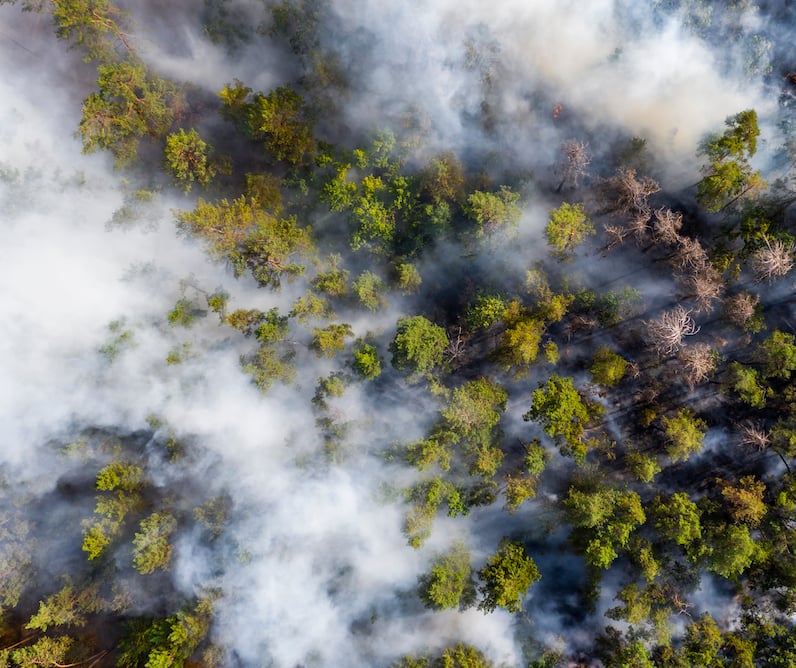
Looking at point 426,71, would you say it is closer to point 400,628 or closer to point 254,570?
point 254,570

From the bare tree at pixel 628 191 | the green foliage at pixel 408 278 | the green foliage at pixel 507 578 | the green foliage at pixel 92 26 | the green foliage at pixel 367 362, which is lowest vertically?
the green foliage at pixel 507 578

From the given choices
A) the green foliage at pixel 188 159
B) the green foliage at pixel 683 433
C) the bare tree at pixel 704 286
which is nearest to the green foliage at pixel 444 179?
the green foliage at pixel 188 159

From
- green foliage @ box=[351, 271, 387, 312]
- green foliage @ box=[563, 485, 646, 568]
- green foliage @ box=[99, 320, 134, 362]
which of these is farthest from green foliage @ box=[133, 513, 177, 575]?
green foliage @ box=[563, 485, 646, 568]

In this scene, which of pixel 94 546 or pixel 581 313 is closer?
pixel 94 546

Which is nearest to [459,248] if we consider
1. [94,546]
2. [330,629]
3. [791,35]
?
[791,35]

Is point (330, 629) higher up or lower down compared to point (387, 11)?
lower down

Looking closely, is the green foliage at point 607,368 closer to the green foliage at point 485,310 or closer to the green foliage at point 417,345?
the green foliage at point 485,310

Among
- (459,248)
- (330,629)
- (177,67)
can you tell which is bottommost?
(330,629)
